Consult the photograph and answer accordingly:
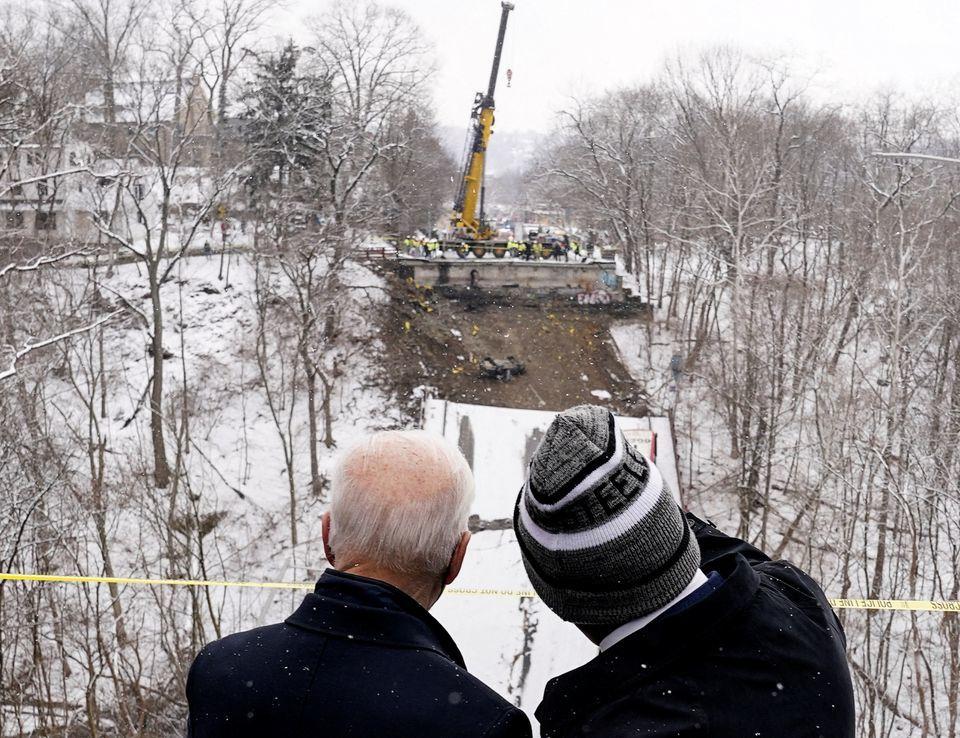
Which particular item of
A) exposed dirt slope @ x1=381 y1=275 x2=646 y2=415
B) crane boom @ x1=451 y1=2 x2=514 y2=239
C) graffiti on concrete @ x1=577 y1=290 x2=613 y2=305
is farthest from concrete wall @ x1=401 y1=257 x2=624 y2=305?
crane boom @ x1=451 y1=2 x2=514 y2=239

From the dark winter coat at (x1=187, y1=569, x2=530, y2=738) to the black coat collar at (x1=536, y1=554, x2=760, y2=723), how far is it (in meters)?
0.13

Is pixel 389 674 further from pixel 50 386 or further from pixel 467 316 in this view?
pixel 467 316

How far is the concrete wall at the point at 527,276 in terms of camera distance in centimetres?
2575

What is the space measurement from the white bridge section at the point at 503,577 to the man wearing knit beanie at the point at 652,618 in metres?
6.02

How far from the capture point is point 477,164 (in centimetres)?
2577

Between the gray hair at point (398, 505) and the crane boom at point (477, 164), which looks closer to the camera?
the gray hair at point (398, 505)

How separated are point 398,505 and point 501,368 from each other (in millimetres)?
19860

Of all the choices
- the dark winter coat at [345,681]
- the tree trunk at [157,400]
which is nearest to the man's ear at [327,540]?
the dark winter coat at [345,681]

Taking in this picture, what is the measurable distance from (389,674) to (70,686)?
1354 cm

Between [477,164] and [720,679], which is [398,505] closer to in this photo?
[720,679]

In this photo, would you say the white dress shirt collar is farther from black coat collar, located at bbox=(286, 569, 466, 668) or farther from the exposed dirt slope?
the exposed dirt slope

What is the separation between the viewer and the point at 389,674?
1395mm

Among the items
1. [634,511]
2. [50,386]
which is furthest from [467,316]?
[634,511]

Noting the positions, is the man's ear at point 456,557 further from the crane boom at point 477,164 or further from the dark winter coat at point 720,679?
the crane boom at point 477,164
